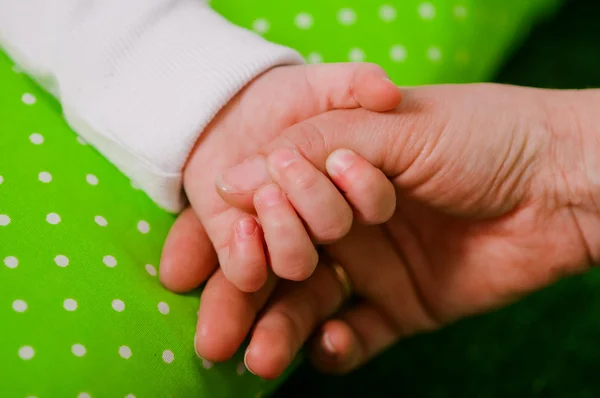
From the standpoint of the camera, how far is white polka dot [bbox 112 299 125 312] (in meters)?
0.54

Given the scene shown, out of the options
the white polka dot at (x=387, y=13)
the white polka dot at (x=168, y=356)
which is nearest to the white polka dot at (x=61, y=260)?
the white polka dot at (x=168, y=356)

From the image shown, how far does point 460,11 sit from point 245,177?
44cm

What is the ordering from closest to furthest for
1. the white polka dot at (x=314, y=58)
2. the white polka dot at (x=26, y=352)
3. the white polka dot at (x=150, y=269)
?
the white polka dot at (x=26, y=352) → the white polka dot at (x=150, y=269) → the white polka dot at (x=314, y=58)

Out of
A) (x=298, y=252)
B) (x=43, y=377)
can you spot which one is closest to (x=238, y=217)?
(x=298, y=252)

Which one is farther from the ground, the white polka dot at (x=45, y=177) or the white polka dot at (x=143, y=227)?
the white polka dot at (x=45, y=177)

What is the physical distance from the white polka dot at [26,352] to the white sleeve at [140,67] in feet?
0.66

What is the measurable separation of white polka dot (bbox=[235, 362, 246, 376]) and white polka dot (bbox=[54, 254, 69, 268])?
0.62ft

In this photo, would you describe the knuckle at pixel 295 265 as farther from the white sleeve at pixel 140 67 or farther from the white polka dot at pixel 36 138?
the white polka dot at pixel 36 138

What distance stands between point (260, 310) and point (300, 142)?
0.18m

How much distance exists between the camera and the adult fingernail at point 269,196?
0.51 meters

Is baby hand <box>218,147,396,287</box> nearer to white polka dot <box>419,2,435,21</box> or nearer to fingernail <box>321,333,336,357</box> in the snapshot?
fingernail <box>321,333,336,357</box>

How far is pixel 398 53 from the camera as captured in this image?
2.52 feet

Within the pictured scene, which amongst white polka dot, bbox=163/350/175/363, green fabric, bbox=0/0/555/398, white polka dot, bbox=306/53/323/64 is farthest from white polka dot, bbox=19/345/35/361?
white polka dot, bbox=306/53/323/64

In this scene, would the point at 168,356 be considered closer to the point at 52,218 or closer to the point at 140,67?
the point at 52,218
